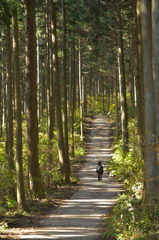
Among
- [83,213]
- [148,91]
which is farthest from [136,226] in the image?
[83,213]

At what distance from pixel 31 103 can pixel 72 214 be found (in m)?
4.43

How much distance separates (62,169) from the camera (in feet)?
51.2

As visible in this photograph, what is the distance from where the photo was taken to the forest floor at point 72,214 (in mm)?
7879

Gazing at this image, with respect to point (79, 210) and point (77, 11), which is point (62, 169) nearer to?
point (79, 210)

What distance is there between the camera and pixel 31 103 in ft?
36.1

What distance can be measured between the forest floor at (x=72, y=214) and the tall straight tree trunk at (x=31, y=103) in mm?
765

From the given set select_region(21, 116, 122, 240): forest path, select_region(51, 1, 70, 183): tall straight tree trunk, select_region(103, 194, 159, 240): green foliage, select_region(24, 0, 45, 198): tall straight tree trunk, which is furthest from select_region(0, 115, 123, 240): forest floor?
select_region(51, 1, 70, 183): tall straight tree trunk

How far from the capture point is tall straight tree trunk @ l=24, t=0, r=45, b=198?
35.0 ft

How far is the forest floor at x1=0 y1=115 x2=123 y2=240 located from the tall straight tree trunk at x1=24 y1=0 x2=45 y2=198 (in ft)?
2.51

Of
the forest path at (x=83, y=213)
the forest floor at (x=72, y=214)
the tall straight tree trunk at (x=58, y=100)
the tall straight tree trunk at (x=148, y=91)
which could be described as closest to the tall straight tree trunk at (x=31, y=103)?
the forest floor at (x=72, y=214)

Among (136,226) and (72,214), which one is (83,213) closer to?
(72,214)

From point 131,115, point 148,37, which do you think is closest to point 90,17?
point 148,37

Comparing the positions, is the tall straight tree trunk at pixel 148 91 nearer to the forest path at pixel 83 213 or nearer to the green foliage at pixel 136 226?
the green foliage at pixel 136 226

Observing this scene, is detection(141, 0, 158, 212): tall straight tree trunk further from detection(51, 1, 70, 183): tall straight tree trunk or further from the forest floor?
detection(51, 1, 70, 183): tall straight tree trunk
